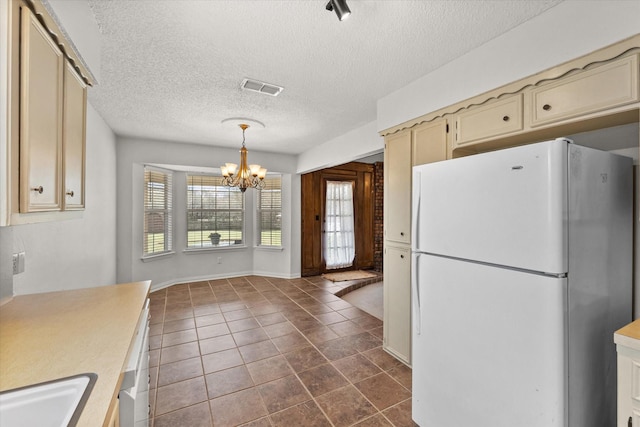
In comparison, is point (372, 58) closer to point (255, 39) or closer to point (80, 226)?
point (255, 39)

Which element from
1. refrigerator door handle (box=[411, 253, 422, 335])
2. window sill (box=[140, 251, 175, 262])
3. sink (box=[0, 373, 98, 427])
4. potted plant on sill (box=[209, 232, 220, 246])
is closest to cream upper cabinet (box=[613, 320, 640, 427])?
refrigerator door handle (box=[411, 253, 422, 335])

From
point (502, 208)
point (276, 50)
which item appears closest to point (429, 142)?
point (502, 208)

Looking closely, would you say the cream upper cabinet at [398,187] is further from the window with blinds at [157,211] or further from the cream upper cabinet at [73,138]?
the window with blinds at [157,211]

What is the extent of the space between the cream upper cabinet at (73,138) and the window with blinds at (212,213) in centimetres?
415

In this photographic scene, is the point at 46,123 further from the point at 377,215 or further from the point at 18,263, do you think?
the point at 377,215

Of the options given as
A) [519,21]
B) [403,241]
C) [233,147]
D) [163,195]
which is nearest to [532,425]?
[403,241]

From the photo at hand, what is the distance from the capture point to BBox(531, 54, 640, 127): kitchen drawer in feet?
4.47

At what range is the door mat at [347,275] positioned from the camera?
574cm

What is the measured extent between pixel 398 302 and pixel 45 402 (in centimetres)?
245

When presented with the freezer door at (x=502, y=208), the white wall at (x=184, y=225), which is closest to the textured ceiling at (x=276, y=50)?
the freezer door at (x=502, y=208)

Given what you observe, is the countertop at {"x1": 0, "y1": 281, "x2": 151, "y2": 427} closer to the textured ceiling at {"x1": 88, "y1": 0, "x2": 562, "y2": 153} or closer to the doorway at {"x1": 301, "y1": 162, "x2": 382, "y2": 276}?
the textured ceiling at {"x1": 88, "y1": 0, "x2": 562, "y2": 153}

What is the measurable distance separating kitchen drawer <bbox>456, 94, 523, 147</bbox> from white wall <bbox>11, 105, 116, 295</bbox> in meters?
3.10

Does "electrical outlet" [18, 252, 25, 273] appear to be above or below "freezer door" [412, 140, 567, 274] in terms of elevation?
below

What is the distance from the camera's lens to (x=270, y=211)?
608 cm
